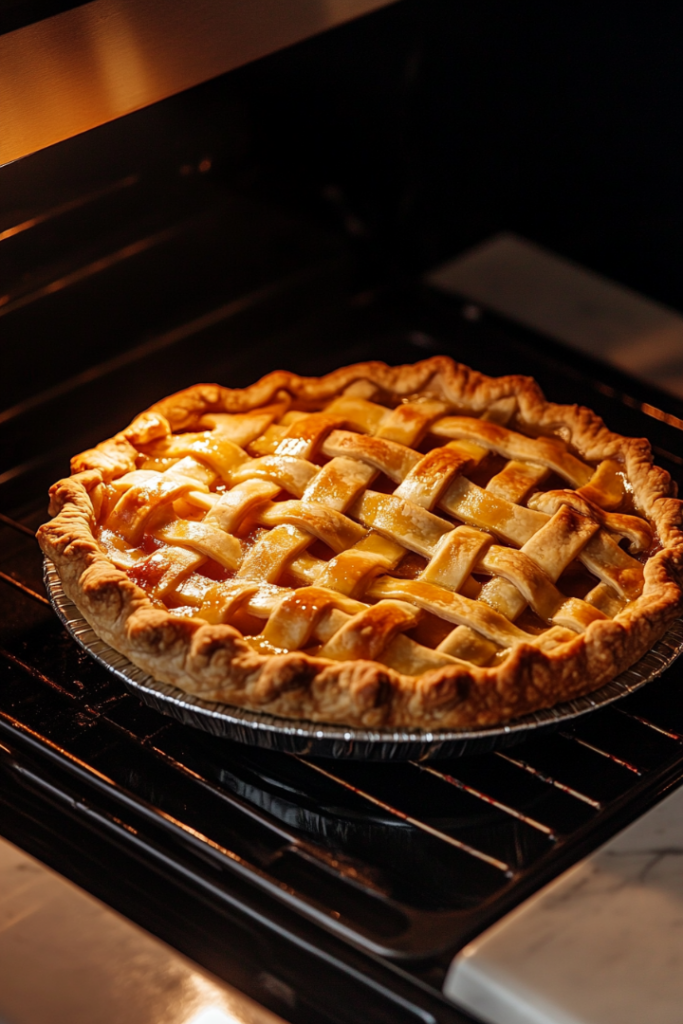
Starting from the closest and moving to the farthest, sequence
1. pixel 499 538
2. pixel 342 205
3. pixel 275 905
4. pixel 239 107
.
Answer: pixel 275 905, pixel 499 538, pixel 239 107, pixel 342 205

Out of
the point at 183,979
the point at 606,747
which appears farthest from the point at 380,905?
the point at 606,747

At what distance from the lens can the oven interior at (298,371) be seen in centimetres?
127

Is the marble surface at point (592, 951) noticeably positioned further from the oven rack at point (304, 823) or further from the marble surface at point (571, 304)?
the marble surface at point (571, 304)

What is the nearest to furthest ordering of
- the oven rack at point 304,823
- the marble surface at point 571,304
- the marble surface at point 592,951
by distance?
the marble surface at point 592,951 → the oven rack at point 304,823 → the marble surface at point 571,304

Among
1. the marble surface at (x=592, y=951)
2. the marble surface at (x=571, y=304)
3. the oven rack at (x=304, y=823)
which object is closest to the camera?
the marble surface at (x=592, y=951)

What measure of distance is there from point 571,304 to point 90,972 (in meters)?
1.76

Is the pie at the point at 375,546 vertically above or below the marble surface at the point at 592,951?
above

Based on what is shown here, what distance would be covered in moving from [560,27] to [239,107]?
0.71 meters

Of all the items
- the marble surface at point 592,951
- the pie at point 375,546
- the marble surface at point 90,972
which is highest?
the pie at point 375,546

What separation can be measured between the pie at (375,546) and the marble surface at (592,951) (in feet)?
0.66

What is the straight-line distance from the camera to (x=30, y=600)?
168cm

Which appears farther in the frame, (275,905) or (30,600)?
(30,600)

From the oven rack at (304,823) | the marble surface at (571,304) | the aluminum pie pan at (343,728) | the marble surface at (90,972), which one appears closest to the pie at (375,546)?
the aluminum pie pan at (343,728)

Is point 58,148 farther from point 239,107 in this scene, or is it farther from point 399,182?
point 399,182
